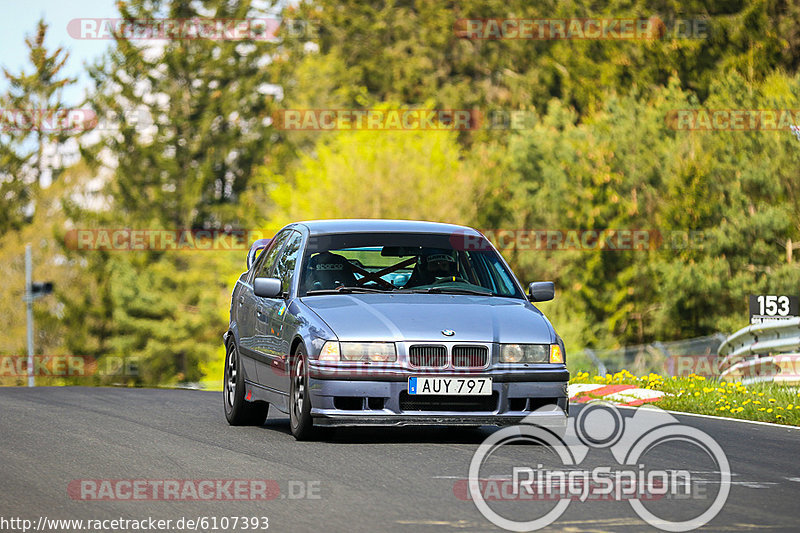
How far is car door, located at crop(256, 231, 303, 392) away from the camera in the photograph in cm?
1110

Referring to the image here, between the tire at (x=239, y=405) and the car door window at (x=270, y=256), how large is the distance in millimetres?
772

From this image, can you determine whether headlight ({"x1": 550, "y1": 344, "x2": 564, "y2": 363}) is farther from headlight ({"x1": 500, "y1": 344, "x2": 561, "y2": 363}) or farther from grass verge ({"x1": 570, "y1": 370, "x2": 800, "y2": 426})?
grass verge ({"x1": 570, "y1": 370, "x2": 800, "y2": 426})

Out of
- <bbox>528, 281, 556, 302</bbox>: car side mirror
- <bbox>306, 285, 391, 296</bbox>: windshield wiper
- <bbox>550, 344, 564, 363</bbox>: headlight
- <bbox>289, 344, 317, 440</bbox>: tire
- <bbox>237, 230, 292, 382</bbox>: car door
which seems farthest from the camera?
<bbox>237, 230, 292, 382</bbox>: car door

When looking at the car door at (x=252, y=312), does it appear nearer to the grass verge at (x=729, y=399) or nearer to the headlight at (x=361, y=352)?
the headlight at (x=361, y=352)

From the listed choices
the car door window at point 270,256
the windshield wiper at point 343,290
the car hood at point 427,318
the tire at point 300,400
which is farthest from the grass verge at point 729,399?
the tire at point 300,400

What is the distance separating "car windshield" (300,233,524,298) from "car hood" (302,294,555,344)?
318 mm

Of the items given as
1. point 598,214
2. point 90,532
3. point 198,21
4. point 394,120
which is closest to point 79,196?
point 198,21

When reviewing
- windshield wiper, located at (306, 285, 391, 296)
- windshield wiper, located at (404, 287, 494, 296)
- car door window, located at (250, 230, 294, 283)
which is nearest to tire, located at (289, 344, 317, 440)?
windshield wiper, located at (306, 285, 391, 296)

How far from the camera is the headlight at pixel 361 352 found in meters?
10.1

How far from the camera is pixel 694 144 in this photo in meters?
47.7

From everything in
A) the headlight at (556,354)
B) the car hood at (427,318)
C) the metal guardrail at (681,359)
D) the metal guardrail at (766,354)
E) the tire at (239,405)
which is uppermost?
the car hood at (427,318)

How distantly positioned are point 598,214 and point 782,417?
130ft

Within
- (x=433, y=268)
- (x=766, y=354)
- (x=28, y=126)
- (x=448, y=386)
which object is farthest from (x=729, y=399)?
(x=28, y=126)

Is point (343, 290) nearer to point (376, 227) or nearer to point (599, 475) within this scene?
point (376, 227)
